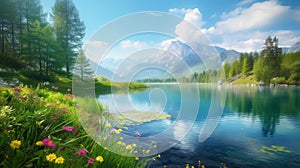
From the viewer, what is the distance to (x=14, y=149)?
5.97 feet

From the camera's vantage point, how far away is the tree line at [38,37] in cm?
2308

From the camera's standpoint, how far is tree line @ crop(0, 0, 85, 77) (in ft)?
75.7

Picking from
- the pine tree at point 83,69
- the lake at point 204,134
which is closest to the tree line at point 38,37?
the lake at point 204,134

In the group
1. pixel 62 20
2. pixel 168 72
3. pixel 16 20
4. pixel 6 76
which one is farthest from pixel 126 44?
pixel 16 20

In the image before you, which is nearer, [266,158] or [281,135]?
[266,158]

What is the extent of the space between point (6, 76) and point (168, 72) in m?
19.7

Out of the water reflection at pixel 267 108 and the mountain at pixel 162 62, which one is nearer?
the mountain at pixel 162 62

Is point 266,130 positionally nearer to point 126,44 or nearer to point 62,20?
point 126,44

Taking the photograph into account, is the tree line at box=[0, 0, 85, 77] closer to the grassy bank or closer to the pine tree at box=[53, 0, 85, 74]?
the pine tree at box=[53, 0, 85, 74]

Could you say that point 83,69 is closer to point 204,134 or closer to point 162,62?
point 162,62

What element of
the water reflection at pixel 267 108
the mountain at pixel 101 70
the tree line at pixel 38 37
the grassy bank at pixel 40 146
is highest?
the tree line at pixel 38 37

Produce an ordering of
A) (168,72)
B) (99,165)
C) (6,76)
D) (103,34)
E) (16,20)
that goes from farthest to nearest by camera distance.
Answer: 1. (16,20)
2. (6,76)
3. (168,72)
4. (103,34)
5. (99,165)

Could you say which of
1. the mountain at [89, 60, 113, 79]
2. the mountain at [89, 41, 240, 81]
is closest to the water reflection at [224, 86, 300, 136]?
the mountain at [89, 41, 240, 81]

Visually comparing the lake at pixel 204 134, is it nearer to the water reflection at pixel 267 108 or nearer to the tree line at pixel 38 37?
the water reflection at pixel 267 108
